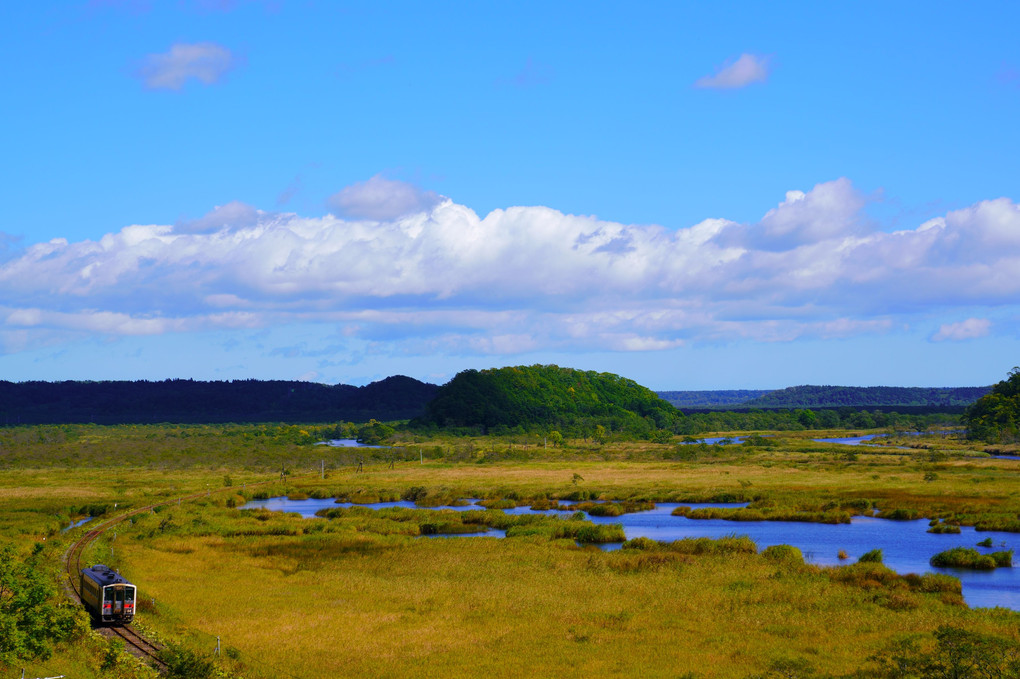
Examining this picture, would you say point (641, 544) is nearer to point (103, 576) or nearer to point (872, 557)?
point (872, 557)

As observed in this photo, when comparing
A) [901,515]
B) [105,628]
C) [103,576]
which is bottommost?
[901,515]

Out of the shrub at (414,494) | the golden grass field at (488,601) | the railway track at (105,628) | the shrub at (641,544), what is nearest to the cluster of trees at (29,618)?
the golden grass field at (488,601)

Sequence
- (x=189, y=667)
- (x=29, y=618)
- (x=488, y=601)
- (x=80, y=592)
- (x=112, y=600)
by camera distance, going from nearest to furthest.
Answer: (x=189, y=667) < (x=29, y=618) < (x=112, y=600) < (x=80, y=592) < (x=488, y=601)

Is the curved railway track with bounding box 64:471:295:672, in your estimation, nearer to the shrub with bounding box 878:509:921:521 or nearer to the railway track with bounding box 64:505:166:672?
the railway track with bounding box 64:505:166:672

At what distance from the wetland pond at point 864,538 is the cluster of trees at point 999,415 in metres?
98.7

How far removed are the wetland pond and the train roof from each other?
33222 mm

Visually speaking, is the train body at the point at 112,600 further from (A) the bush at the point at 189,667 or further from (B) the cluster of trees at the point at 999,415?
(B) the cluster of trees at the point at 999,415

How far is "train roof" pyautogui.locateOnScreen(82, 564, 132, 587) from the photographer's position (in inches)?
1491

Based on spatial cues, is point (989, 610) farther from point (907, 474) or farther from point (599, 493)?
point (907, 474)

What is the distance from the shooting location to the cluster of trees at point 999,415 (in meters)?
156

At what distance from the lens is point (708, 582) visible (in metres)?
47.6

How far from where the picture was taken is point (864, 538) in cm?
6381

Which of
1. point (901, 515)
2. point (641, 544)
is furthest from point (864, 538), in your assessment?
point (641, 544)

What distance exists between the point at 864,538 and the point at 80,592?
51.0 metres
